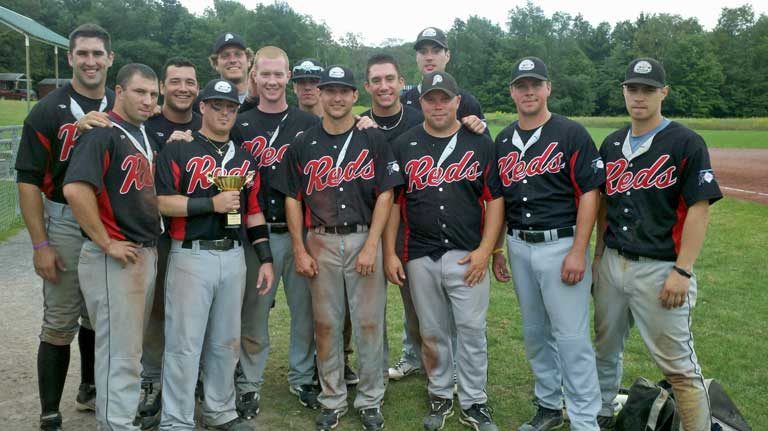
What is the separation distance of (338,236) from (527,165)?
54.9 inches

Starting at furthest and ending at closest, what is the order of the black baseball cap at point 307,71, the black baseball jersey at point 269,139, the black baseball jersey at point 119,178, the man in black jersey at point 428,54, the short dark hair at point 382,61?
1. the man in black jersey at point 428,54
2. the black baseball cap at point 307,71
3. the short dark hair at point 382,61
4. the black baseball jersey at point 269,139
5. the black baseball jersey at point 119,178

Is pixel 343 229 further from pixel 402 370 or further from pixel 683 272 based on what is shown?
pixel 683 272

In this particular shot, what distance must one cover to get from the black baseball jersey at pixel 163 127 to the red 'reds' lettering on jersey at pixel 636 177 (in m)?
2.96

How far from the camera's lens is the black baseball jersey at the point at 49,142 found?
4102 millimetres

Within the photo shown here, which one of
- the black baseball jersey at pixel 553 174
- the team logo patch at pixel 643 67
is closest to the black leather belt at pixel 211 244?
the black baseball jersey at pixel 553 174

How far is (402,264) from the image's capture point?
4.64 metres

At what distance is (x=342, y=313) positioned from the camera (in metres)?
4.55

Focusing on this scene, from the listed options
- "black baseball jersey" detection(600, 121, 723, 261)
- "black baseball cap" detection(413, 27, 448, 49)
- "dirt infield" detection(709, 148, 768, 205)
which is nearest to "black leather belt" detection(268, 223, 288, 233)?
"black baseball cap" detection(413, 27, 448, 49)

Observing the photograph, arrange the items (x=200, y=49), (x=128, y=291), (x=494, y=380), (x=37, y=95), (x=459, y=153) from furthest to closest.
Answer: (x=200, y=49), (x=37, y=95), (x=494, y=380), (x=459, y=153), (x=128, y=291)

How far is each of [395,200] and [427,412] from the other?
64.3 inches

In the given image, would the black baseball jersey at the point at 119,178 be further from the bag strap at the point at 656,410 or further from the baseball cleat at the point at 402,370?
the bag strap at the point at 656,410

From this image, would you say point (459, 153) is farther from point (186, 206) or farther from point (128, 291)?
point (128, 291)

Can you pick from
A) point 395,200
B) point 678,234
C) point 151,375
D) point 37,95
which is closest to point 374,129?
point 395,200

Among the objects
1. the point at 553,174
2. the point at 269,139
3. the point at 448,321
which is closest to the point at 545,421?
the point at 448,321
